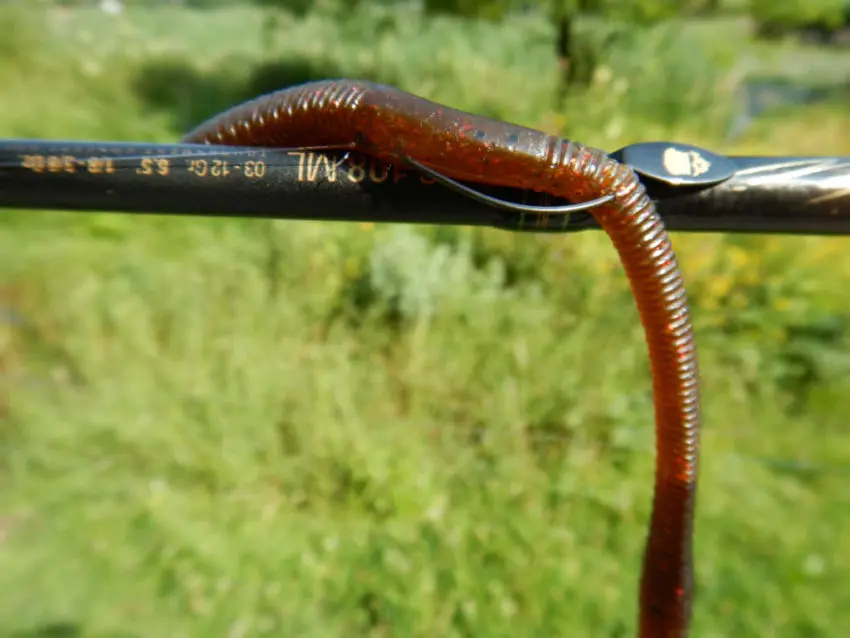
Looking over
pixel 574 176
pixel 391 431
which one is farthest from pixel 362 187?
pixel 391 431

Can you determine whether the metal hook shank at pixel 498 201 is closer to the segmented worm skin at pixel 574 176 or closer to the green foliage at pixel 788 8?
the segmented worm skin at pixel 574 176

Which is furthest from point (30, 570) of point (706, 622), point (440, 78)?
point (440, 78)

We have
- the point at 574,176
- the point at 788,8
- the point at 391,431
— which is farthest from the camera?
the point at 788,8

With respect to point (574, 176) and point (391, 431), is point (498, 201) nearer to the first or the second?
point (574, 176)

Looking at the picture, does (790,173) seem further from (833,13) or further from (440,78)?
(833,13)

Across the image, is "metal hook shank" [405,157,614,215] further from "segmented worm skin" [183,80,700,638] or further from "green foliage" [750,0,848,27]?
"green foliage" [750,0,848,27]

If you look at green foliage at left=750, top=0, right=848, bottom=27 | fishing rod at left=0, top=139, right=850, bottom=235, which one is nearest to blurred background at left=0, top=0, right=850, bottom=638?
fishing rod at left=0, top=139, right=850, bottom=235
